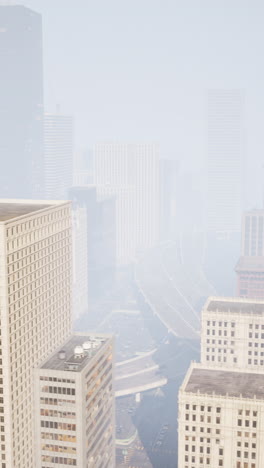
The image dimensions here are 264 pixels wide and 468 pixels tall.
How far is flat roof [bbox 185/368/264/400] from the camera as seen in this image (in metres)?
180

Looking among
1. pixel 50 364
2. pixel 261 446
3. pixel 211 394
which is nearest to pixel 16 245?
pixel 50 364

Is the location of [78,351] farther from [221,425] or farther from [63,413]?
[221,425]

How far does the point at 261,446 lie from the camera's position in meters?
175

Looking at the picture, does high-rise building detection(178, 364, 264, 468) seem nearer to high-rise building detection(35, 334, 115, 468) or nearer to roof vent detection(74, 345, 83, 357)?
high-rise building detection(35, 334, 115, 468)

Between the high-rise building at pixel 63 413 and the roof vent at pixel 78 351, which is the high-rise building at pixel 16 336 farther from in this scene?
the roof vent at pixel 78 351

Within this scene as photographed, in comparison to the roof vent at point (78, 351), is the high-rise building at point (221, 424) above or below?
below

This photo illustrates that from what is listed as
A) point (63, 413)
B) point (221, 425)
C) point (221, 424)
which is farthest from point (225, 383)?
point (63, 413)

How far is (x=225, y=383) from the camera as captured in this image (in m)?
187

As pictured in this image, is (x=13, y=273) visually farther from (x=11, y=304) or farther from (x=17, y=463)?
(x=17, y=463)

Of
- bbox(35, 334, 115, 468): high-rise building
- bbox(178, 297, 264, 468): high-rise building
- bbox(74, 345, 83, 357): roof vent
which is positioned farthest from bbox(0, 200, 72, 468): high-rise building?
bbox(178, 297, 264, 468): high-rise building

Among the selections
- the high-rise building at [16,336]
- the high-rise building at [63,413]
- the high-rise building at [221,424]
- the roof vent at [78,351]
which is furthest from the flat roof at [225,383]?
the high-rise building at [16,336]

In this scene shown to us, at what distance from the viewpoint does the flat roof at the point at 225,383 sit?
592 ft

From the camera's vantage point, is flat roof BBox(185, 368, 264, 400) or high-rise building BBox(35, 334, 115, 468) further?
high-rise building BBox(35, 334, 115, 468)

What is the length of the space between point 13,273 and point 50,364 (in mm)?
27720
